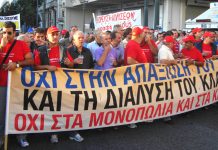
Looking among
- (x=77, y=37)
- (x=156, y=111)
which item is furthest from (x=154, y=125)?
(x=77, y=37)

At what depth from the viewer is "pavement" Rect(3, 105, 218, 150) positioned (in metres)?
5.41

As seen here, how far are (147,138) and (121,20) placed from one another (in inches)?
227

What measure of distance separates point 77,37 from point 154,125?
2.23m

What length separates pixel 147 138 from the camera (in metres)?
5.85

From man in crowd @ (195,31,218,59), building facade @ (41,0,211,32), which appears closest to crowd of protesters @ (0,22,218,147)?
man in crowd @ (195,31,218,59)

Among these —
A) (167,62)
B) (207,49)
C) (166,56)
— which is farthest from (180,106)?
(207,49)

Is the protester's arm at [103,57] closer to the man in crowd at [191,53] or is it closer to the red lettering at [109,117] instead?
the red lettering at [109,117]

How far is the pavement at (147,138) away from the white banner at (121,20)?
4312 millimetres

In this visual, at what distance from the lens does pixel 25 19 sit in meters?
Answer: 47.8

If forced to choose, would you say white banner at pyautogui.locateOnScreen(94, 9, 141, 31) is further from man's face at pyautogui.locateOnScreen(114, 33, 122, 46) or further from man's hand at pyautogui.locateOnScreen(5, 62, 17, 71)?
man's hand at pyautogui.locateOnScreen(5, 62, 17, 71)

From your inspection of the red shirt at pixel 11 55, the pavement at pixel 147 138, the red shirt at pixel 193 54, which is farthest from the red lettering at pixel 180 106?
the red shirt at pixel 11 55

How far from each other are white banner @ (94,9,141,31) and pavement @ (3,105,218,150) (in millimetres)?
4312

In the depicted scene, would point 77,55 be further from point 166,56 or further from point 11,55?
point 166,56

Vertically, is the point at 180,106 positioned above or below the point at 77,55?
below
